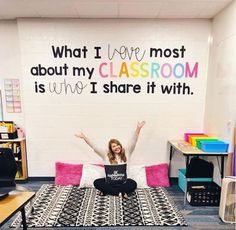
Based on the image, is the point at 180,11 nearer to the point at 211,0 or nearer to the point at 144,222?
the point at 211,0

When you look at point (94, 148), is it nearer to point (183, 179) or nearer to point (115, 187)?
point (115, 187)

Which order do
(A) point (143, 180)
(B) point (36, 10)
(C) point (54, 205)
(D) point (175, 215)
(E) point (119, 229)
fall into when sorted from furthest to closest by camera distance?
(A) point (143, 180) → (B) point (36, 10) → (C) point (54, 205) → (D) point (175, 215) → (E) point (119, 229)

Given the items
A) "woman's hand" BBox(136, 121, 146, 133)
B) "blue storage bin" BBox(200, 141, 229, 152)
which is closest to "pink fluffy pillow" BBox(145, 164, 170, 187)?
"woman's hand" BBox(136, 121, 146, 133)

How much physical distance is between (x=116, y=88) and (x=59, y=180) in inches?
63.7

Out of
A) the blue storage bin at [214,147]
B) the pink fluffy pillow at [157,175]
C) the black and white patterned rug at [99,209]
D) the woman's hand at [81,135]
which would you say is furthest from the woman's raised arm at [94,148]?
the blue storage bin at [214,147]

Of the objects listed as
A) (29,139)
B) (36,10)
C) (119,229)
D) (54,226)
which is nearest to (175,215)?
(119,229)

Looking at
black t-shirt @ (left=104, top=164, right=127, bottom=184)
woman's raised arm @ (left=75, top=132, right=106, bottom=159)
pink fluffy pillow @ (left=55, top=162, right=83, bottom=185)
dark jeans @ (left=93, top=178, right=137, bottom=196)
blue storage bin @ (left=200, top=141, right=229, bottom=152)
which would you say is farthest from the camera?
pink fluffy pillow @ (left=55, top=162, right=83, bottom=185)

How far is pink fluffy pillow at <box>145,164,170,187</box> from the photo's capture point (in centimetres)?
333

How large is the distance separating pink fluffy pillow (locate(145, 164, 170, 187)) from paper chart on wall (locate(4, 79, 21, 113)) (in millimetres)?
2242

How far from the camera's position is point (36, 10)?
2.88m

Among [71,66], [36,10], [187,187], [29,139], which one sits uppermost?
[36,10]

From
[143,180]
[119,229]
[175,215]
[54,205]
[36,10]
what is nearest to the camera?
[119,229]

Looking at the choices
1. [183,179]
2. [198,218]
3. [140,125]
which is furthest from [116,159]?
[198,218]

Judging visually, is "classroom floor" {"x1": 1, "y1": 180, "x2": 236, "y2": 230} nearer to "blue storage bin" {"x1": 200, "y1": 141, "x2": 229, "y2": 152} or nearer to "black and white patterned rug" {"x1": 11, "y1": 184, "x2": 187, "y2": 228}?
"black and white patterned rug" {"x1": 11, "y1": 184, "x2": 187, "y2": 228}
